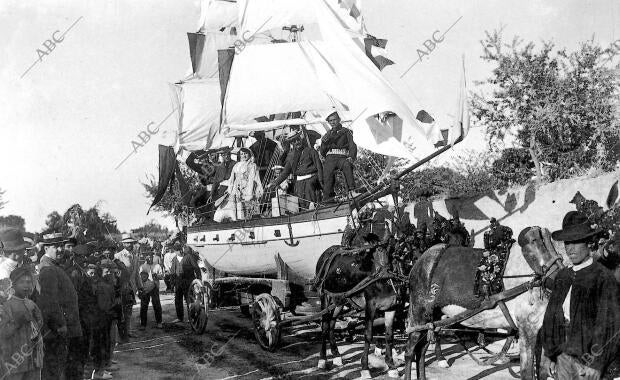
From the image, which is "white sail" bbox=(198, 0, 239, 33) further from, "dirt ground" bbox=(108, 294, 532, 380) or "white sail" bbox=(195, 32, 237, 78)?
"dirt ground" bbox=(108, 294, 532, 380)

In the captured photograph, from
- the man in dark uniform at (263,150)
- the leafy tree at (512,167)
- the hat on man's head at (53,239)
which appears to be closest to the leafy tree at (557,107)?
the leafy tree at (512,167)

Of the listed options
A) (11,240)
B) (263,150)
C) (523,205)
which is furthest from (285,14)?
(11,240)

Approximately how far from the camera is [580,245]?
3.68 metres

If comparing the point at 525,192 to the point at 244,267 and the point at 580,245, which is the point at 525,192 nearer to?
the point at 244,267

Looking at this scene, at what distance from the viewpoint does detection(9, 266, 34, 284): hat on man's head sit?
16.6 feet

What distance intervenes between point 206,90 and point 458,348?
19728 mm

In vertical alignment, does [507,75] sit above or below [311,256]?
above

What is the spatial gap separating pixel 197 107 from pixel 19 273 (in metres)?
21.8

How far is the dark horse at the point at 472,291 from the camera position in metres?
5.71

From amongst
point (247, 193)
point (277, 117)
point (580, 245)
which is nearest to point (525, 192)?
point (247, 193)

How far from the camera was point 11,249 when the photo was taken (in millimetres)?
5406

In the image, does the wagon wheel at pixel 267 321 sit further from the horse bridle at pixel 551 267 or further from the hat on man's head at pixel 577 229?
the hat on man's head at pixel 577 229

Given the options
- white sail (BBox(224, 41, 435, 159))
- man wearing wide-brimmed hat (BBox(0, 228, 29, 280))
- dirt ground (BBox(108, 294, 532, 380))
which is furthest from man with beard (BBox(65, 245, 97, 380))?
white sail (BBox(224, 41, 435, 159))

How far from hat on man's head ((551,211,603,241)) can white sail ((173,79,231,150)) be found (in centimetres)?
2242
